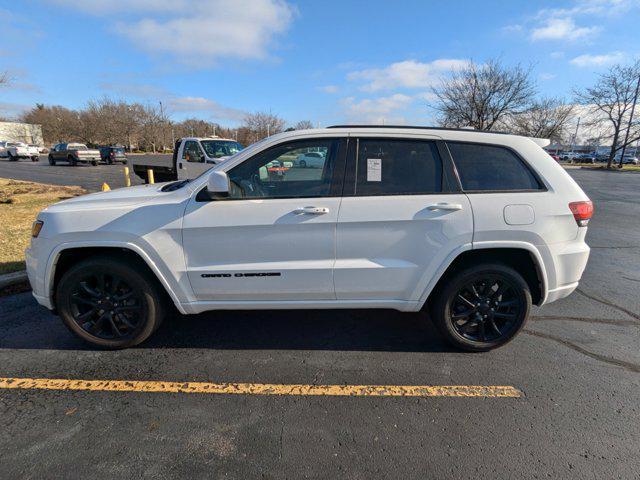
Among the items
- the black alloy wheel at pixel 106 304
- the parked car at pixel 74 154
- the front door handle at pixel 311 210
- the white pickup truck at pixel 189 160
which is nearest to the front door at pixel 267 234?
the front door handle at pixel 311 210

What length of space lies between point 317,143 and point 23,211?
8820 millimetres

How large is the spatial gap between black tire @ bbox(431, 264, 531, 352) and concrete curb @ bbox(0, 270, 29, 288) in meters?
4.88

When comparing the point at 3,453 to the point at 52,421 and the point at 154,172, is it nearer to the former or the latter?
the point at 52,421

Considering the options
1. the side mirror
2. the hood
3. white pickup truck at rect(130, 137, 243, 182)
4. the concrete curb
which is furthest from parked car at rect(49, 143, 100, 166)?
the side mirror

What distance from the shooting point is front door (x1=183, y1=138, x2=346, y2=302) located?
2.92 m

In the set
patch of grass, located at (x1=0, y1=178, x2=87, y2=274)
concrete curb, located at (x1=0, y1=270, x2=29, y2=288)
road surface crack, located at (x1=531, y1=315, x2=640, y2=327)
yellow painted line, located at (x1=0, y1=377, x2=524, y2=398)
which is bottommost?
yellow painted line, located at (x1=0, y1=377, x2=524, y2=398)

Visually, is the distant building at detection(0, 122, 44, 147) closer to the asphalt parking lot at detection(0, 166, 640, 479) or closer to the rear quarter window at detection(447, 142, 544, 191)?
the asphalt parking lot at detection(0, 166, 640, 479)

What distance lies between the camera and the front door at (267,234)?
292 cm

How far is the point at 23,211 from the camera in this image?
8.64 m

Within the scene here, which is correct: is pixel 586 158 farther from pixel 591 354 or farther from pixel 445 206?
pixel 445 206

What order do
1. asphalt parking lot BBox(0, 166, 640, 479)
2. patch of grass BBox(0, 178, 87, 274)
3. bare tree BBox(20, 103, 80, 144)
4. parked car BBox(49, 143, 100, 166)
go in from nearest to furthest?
asphalt parking lot BBox(0, 166, 640, 479), patch of grass BBox(0, 178, 87, 274), parked car BBox(49, 143, 100, 166), bare tree BBox(20, 103, 80, 144)

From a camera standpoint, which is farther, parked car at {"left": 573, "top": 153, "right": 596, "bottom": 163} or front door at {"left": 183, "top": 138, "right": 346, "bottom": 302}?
parked car at {"left": 573, "top": 153, "right": 596, "bottom": 163}

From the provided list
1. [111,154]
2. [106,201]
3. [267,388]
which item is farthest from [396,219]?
[111,154]

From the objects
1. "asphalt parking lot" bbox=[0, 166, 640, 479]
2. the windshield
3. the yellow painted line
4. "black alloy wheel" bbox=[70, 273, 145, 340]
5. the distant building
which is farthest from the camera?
the distant building
